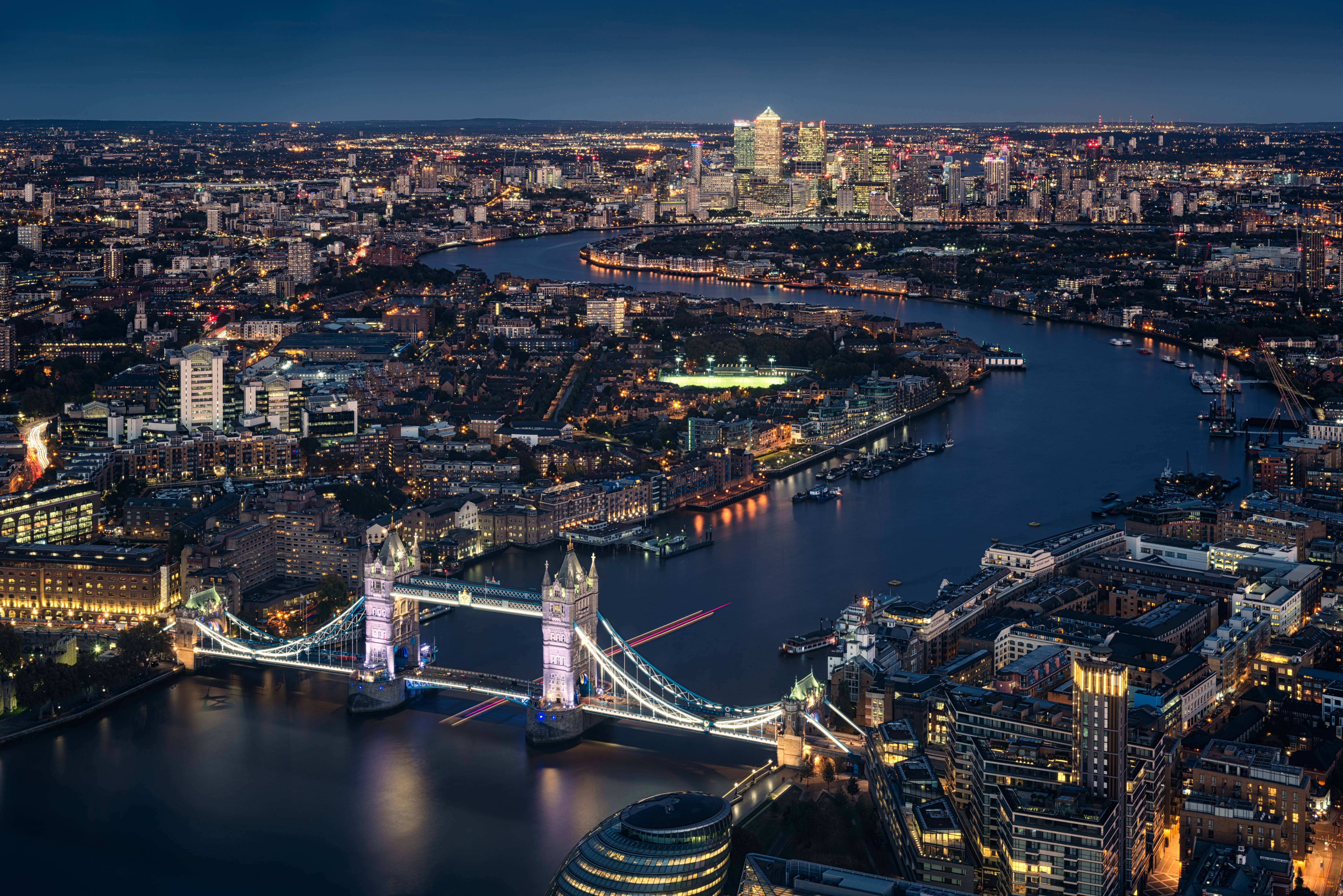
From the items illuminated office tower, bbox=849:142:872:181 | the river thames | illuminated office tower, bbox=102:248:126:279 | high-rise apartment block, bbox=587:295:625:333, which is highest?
illuminated office tower, bbox=849:142:872:181

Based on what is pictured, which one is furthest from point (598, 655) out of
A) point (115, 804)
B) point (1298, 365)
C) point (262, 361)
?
point (1298, 365)

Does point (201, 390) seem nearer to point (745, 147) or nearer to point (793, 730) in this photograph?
point (793, 730)

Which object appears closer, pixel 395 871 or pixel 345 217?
pixel 395 871

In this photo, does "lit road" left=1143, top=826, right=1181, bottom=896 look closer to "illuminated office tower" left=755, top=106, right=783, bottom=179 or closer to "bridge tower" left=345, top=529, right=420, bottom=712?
"bridge tower" left=345, top=529, right=420, bottom=712

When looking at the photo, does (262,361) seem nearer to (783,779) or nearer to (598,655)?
(598,655)

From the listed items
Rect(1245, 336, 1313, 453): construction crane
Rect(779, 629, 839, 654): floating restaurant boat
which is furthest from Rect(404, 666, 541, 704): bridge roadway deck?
Rect(1245, 336, 1313, 453): construction crane

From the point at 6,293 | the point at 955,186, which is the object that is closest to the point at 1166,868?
the point at 6,293
